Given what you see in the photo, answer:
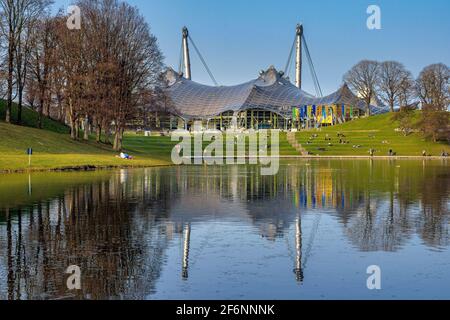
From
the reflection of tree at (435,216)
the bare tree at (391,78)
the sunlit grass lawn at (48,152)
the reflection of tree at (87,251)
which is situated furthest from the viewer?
the bare tree at (391,78)

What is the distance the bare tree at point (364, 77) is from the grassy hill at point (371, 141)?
16.5 meters

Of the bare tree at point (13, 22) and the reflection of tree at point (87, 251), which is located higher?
the bare tree at point (13, 22)

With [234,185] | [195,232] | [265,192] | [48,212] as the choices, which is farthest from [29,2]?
[195,232]

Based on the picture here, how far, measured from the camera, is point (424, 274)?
44.7 feet

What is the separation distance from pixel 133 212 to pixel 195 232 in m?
5.32

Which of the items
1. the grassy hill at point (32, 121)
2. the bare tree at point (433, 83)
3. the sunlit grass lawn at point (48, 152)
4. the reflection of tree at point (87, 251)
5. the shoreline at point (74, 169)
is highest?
the bare tree at point (433, 83)

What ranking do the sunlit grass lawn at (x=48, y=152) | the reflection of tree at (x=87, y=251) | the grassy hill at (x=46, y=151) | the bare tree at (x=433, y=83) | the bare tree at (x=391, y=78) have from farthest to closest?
the bare tree at (x=391, y=78), the bare tree at (x=433, y=83), the grassy hill at (x=46, y=151), the sunlit grass lawn at (x=48, y=152), the reflection of tree at (x=87, y=251)

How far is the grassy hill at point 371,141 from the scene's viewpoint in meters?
99.5

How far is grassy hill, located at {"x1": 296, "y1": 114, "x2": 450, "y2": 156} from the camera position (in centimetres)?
9950

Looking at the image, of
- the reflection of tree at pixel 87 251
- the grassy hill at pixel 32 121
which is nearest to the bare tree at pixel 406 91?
the grassy hill at pixel 32 121

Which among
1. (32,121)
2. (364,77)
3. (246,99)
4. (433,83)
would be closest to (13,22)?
(32,121)

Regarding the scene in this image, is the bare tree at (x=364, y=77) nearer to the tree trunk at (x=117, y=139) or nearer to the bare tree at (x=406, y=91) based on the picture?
the bare tree at (x=406, y=91)
